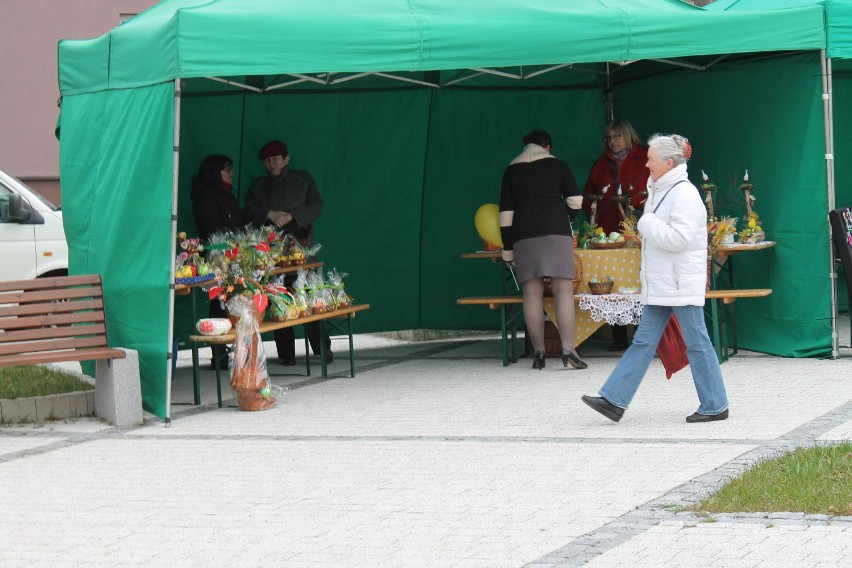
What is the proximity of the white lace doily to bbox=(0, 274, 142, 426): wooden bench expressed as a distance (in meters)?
3.79

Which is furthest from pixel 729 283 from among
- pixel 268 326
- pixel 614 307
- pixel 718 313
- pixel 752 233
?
pixel 268 326

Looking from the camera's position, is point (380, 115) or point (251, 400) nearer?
point (251, 400)

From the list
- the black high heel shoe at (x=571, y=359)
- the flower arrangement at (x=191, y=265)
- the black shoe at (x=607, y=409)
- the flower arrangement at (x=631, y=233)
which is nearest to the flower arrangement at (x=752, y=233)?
the flower arrangement at (x=631, y=233)

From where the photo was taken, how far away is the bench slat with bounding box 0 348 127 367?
29.7ft

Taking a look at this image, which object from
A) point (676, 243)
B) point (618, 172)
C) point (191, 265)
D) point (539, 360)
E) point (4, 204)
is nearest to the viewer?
point (676, 243)

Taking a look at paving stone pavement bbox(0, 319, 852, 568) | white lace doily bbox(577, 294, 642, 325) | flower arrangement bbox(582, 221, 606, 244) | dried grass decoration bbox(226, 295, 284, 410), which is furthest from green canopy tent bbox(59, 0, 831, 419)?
flower arrangement bbox(582, 221, 606, 244)

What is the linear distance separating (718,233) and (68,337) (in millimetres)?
5038

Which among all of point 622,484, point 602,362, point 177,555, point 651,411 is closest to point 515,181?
point 602,362

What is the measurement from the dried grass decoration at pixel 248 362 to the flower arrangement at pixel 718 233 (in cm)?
370

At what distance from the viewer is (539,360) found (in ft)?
38.0

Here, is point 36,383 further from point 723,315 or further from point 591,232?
point 723,315

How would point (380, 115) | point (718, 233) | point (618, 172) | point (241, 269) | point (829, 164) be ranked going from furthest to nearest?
point (380, 115) < point (618, 172) < point (718, 233) < point (829, 164) < point (241, 269)

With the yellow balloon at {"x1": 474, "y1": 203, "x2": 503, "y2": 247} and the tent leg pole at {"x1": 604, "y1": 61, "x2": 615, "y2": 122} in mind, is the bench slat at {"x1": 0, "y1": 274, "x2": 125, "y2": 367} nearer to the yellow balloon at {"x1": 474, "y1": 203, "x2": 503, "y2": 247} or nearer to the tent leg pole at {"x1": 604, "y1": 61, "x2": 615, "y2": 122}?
the yellow balloon at {"x1": 474, "y1": 203, "x2": 503, "y2": 247}

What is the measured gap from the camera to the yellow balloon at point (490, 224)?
12.5 meters
